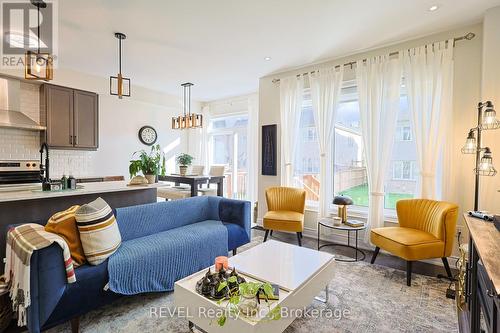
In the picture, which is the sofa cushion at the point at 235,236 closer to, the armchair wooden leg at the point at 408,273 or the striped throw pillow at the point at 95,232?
the striped throw pillow at the point at 95,232

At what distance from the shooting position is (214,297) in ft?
4.86

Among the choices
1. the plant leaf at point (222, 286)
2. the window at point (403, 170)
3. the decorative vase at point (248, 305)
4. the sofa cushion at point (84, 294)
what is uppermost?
the window at point (403, 170)

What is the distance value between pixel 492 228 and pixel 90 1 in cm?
398

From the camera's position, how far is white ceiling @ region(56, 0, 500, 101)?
2.55m

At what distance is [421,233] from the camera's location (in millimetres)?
2777

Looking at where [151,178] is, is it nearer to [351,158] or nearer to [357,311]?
[357,311]

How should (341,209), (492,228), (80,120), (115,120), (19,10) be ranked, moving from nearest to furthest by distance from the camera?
(492,228) → (19,10) → (341,209) → (80,120) → (115,120)

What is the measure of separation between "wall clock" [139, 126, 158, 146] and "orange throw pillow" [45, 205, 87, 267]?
4.06m

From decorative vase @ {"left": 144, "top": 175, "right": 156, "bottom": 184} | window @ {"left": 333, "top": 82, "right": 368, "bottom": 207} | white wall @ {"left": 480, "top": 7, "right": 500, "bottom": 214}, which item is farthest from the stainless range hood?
white wall @ {"left": 480, "top": 7, "right": 500, "bottom": 214}

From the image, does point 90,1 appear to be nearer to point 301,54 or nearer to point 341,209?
point 301,54

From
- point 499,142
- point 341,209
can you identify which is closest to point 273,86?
point 341,209

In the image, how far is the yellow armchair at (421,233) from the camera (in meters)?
2.53

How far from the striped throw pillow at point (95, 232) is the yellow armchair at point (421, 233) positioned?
279cm

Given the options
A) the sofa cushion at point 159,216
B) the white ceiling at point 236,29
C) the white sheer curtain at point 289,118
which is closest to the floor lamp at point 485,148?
the white ceiling at point 236,29
